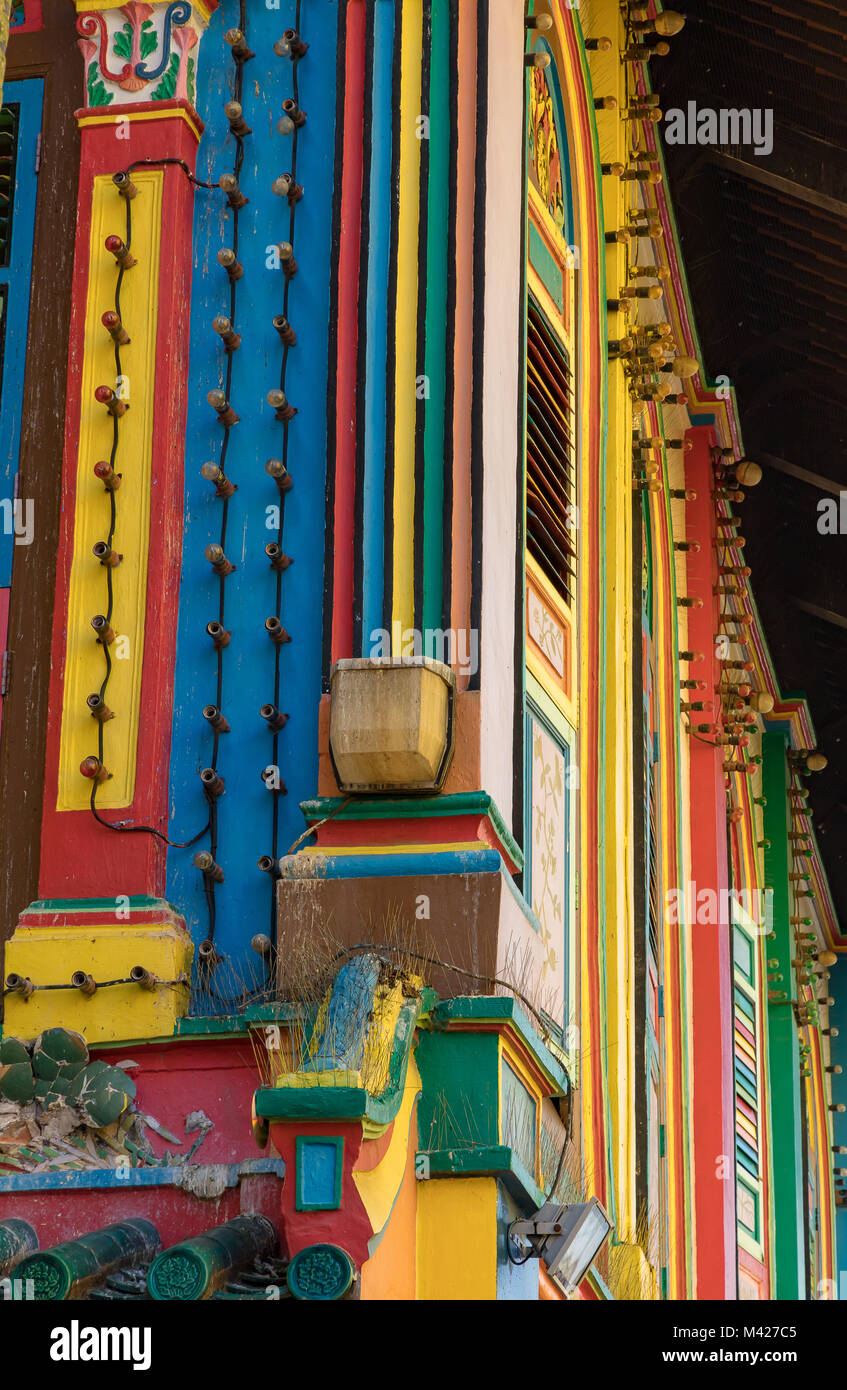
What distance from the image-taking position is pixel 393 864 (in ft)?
20.9

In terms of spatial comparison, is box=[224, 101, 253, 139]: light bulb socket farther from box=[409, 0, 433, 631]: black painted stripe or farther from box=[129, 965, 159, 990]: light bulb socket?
box=[129, 965, 159, 990]: light bulb socket

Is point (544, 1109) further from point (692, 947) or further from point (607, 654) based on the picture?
point (692, 947)

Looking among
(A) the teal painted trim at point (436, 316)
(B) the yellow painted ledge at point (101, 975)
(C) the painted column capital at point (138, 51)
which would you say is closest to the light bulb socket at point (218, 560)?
(A) the teal painted trim at point (436, 316)

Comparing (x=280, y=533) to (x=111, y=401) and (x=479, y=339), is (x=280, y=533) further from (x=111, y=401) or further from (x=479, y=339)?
(x=479, y=339)

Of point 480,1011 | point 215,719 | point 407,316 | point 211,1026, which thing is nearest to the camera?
point 480,1011

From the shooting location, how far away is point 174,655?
6.97 meters

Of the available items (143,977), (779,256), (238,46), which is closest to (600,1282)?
(143,977)

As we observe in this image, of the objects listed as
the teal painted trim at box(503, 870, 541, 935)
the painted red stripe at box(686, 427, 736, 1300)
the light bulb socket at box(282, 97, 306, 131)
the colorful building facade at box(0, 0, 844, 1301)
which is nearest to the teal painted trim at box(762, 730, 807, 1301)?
the painted red stripe at box(686, 427, 736, 1300)

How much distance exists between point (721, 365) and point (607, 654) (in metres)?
4.58

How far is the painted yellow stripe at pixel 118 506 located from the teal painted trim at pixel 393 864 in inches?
27.4

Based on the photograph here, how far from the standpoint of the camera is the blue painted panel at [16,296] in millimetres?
7430

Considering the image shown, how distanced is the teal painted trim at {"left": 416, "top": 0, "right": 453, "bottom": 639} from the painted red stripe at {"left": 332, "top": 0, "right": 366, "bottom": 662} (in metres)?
0.24

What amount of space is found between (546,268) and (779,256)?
12.5 feet
